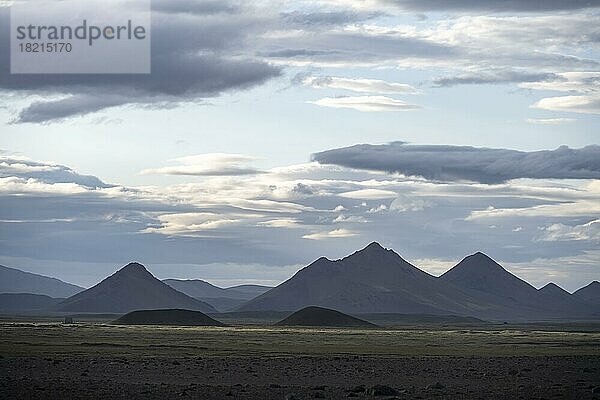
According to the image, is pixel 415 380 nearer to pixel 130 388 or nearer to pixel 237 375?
pixel 237 375

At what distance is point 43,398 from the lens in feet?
134

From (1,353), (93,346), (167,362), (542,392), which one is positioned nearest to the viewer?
(542,392)

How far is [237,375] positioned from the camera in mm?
56812

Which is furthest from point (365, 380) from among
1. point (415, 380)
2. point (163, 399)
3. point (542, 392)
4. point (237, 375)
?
point (163, 399)

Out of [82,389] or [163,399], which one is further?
[82,389]

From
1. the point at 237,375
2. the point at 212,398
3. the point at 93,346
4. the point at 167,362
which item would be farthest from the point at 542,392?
the point at 93,346

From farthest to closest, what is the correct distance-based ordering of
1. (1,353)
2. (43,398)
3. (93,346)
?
(93,346) < (1,353) < (43,398)

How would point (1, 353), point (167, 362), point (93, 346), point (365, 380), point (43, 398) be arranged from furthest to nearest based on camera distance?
point (93, 346), point (1, 353), point (167, 362), point (365, 380), point (43, 398)

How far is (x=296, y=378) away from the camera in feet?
180

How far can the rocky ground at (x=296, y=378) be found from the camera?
4428cm

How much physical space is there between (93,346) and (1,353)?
1814 centimetres

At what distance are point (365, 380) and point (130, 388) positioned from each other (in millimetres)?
13369

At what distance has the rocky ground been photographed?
44.3 metres

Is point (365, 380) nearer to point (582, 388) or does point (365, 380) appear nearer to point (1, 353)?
point (582, 388)
